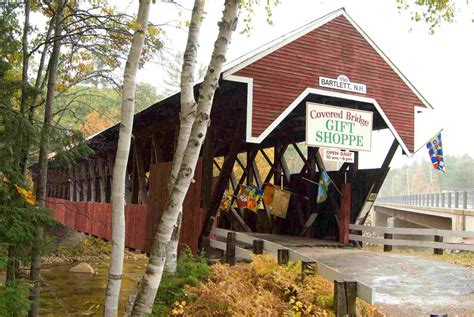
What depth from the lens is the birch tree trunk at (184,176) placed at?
649cm

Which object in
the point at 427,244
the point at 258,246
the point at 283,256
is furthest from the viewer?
the point at 427,244

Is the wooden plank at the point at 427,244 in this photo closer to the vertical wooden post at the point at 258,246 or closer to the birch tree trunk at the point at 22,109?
the vertical wooden post at the point at 258,246

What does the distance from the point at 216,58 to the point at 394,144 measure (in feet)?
24.4

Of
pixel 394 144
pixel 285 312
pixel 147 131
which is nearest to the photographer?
pixel 285 312

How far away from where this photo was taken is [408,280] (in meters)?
8.66

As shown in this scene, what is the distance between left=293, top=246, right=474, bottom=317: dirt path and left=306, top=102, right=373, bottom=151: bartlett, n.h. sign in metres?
2.46

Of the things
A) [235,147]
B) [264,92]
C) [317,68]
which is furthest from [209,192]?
[317,68]

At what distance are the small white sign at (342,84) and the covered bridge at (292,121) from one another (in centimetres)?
2

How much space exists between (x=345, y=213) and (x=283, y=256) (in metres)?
5.46

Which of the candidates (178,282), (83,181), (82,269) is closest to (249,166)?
(178,282)

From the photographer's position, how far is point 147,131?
1426 cm

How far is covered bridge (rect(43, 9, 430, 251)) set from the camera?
1041 cm

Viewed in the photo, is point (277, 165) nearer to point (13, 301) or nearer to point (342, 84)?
point (342, 84)

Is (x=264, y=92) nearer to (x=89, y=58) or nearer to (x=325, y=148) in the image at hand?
(x=325, y=148)
